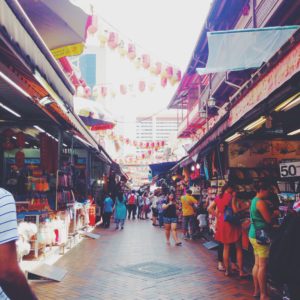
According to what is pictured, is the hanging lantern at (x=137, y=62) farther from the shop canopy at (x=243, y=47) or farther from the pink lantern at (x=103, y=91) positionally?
the pink lantern at (x=103, y=91)

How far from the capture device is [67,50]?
1145 centimetres

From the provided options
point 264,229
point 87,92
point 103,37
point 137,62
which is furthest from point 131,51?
point 264,229

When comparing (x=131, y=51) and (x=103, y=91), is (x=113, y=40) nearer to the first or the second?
(x=131, y=51)

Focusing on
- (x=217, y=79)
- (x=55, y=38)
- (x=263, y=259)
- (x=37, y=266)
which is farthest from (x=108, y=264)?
(x=217, y=79)

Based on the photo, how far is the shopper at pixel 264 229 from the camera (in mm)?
5969

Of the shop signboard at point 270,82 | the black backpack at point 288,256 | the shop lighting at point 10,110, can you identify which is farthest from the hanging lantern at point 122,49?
the black backpack at point 288,256

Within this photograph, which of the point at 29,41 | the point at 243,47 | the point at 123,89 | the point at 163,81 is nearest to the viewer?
the point at 29,41

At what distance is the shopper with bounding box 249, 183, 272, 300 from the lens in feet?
19.6

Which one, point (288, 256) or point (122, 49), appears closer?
point (288, 256)

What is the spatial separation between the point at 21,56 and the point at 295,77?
3.11 metres

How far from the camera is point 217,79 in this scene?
16469mm

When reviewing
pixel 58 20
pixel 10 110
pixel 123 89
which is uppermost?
pixel 123 89

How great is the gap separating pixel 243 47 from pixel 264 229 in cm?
459

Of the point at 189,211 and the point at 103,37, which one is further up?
the point at 103,37
